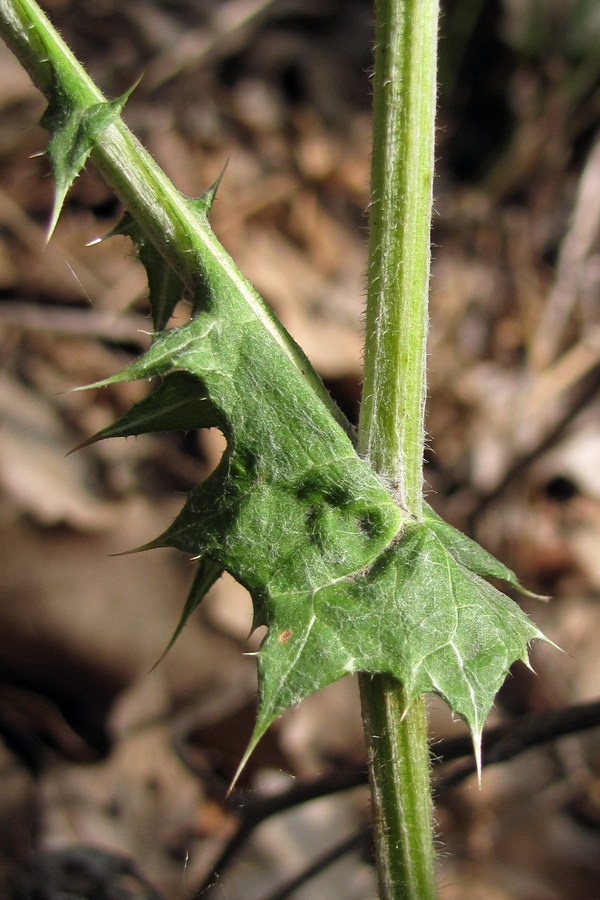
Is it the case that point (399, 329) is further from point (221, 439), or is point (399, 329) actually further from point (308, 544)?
point (221, 439)

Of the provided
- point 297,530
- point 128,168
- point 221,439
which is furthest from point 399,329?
point 221,439

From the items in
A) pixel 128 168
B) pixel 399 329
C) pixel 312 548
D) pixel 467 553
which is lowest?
pixel 467 553

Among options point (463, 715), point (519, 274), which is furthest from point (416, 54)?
point (519, 274)

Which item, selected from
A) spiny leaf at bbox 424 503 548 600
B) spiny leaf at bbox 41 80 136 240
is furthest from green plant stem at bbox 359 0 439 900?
spiny leaf at bbox 41 80 136 240

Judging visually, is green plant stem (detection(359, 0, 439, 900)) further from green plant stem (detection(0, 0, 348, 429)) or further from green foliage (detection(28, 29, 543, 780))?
green plant stem (detection(0, 0, 348, 429))

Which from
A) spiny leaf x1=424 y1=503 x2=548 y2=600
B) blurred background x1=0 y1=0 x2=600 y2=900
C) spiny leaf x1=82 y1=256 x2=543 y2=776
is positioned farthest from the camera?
blurred background x1=0 y1=0 x2=600 y2=900

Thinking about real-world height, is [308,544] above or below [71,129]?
below

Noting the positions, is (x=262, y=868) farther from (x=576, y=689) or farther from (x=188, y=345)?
(x=188, y=345)
